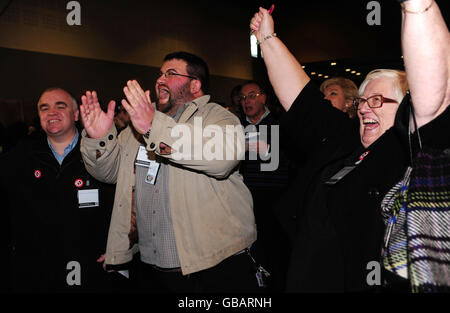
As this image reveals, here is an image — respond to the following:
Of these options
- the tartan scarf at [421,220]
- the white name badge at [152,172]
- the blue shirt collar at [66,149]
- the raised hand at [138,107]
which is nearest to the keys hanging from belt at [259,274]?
the white name badge at [152,172]

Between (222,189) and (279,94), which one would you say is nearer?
(279,94)

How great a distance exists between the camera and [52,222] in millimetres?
2750

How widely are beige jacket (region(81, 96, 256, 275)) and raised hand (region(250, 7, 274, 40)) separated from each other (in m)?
0.57

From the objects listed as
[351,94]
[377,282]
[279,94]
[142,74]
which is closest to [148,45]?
Answer: [142,74]

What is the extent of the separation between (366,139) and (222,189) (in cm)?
90

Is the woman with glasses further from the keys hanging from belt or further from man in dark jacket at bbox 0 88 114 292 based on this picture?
man in dark jacket at bbox 0 88 114 292

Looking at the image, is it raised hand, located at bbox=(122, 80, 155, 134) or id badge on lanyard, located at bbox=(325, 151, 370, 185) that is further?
raised hand, located at bbox=(122, 80, 155, 134)

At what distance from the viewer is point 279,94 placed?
1.71 metres

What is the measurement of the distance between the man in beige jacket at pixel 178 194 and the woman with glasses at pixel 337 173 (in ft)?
1.79

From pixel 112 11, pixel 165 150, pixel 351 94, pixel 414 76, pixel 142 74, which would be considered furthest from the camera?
pixel 142 74

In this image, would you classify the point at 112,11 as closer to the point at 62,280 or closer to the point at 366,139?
the point at 62,280

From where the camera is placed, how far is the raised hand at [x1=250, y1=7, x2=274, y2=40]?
1.77 m

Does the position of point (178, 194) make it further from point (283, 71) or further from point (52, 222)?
point (52, 222)

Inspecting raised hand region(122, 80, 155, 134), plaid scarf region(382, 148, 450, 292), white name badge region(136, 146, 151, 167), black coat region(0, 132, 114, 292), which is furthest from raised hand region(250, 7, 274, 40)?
black coat region(0, 132, 114, 292)
